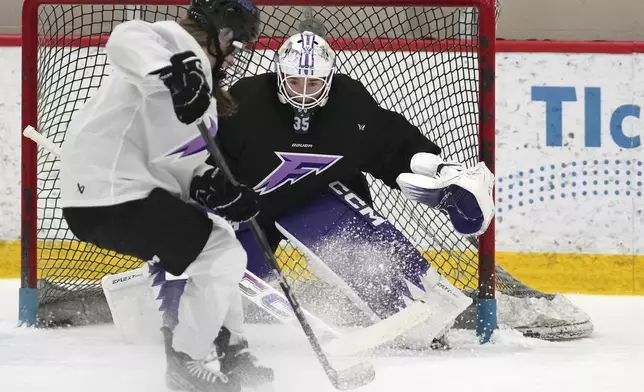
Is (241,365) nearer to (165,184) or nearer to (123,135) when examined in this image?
(165,184)

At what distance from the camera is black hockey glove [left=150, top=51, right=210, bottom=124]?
2062mm

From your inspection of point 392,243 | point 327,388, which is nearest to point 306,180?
point 392,243

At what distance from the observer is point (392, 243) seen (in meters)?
3.08

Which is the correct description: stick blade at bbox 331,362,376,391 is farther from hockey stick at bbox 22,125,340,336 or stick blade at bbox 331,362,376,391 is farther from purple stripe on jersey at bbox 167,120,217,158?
purple stripe on jersey at bbox 167,120,217,158

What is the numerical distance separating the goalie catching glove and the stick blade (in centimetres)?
67

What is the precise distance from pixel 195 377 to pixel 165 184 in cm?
43

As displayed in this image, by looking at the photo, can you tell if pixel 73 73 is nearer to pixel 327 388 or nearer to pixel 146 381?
pixel 146 381

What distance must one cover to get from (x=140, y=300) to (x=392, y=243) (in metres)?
0.77

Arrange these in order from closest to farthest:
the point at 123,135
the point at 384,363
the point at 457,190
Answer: the point at 123,135, the point at 384,363, the point at 457,190

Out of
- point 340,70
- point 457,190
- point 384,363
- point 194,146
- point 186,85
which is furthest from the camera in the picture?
point 340,70

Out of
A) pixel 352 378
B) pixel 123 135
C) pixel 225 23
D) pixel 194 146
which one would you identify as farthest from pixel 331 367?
pixel 225 23

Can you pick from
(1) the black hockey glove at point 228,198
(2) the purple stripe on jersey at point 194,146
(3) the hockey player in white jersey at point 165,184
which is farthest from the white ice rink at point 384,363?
(2) the purple stripe on jersey at point 194,146

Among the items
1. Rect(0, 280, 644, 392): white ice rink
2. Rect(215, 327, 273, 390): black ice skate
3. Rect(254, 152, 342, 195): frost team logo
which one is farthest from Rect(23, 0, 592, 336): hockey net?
Rect(215, 327, 273, 390): black ice skate

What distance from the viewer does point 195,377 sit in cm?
233
